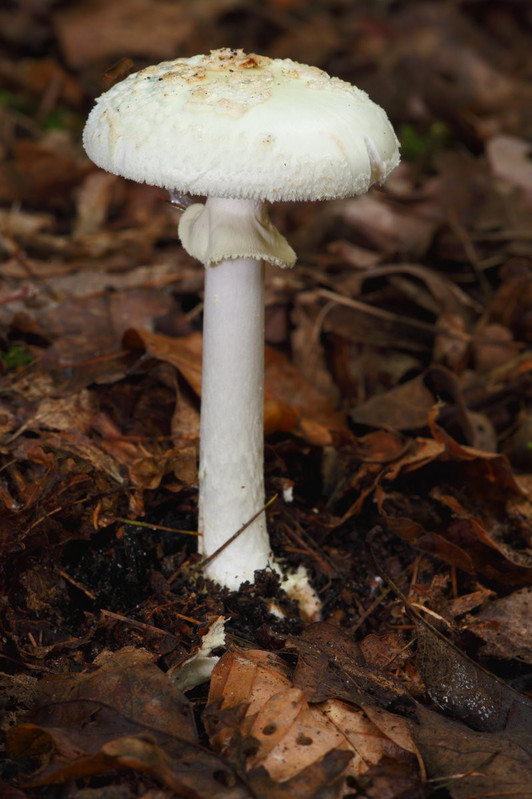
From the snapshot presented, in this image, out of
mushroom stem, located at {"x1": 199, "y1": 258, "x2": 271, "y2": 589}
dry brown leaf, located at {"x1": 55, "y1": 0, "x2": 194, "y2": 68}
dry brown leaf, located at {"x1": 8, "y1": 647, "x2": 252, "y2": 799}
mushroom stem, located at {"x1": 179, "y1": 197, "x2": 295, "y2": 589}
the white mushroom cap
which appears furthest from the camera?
dry brown leaf, located at {"x1": 55, "y1": 0, "x2": 194, "y2": 68}

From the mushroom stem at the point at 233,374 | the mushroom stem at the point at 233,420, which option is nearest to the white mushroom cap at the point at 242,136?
the mushroom stem at the point at 233,374

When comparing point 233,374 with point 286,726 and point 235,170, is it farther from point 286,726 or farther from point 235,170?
point 286,726

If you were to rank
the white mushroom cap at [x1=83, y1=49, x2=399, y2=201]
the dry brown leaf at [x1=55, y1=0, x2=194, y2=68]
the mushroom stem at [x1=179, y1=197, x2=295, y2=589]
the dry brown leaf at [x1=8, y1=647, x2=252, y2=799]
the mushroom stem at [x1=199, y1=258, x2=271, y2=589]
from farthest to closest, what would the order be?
the dry brown leaf at [x1=55, y1=0, x2=194, y2=68]
the mushroom stem at [x1=199, y1=258, x2=271, y2=589]
the mushroom stem at [x1=179, y1=197, x2=295, y2=589]
the white mushroom cap at [x1=83, y1=49, x2=399, y2=201]
the dry brown leaf at [x1=8, y1=647, x2=252, y2=799]

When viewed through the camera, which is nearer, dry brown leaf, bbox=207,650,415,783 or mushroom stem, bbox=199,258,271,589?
dry brown leaf, bbox=207,650,415,783

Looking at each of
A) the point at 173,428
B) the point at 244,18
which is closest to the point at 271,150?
the point at 173,428

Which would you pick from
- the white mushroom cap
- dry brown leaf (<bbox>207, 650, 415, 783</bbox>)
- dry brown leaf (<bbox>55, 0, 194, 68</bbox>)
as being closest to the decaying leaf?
dry brown leaf (<bbox>207, 650, 415, 783</bbox>)

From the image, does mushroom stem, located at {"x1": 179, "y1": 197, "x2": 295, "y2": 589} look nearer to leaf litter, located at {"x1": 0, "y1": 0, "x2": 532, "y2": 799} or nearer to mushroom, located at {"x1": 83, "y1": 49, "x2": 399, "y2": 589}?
mushroom, located at {"x1": 83, "y1": 49, "x2": 399, "y2": 589}

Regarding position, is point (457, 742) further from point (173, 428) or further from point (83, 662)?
point (173, 428)

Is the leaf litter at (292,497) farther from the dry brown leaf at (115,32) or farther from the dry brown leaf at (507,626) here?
the dry brown leaf at (115,32)
